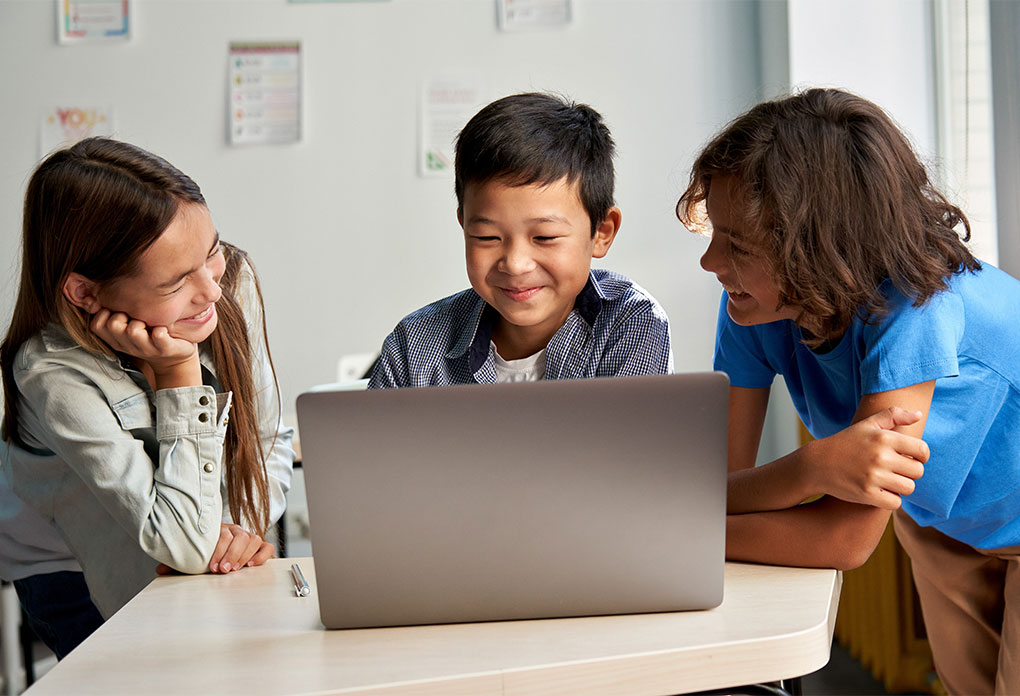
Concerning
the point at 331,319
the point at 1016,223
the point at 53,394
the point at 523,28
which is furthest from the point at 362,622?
the point at 523,28

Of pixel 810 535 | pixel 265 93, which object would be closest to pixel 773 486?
pixel 810 535

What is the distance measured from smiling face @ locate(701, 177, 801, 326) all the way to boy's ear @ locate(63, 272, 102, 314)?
2.42 feet

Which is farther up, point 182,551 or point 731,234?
point 731,234

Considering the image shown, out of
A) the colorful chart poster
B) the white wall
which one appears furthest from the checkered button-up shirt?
the colorful chart poster

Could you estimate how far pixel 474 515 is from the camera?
0.70 m

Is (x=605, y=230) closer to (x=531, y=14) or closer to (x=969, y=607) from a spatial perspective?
(x=969, y=607)

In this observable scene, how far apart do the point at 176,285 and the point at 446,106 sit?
1.91 metres

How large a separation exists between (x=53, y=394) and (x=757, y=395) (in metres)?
0.87

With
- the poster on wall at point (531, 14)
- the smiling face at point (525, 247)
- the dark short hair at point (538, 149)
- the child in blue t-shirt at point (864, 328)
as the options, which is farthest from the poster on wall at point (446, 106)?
the child in blue t-shirt at point (864, 328)

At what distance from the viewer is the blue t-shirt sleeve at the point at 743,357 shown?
1216 mm

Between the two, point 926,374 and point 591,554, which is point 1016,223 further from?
point 591,554

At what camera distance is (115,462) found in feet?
3.25

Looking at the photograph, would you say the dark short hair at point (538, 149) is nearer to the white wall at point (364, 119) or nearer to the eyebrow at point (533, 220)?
the eyebrow at point (533, 220)

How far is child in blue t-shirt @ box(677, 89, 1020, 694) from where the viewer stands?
2.89ft
